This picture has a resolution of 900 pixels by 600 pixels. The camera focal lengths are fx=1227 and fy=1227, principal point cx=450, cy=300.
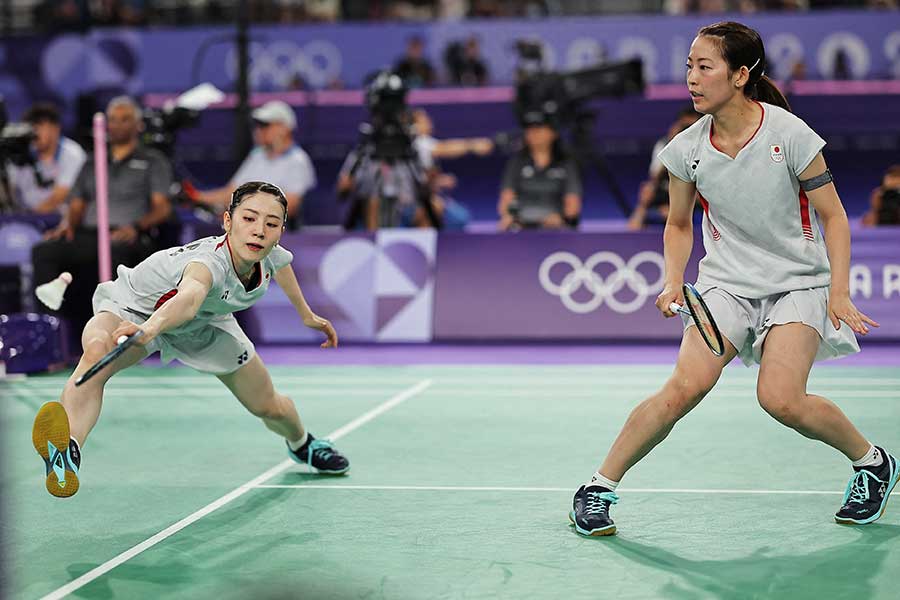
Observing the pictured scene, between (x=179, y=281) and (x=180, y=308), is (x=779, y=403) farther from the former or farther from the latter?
(x=179, y=281)

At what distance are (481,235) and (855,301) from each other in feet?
10.2

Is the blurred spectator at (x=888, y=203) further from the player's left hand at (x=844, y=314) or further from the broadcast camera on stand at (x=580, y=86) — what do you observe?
the player's left hand at (x=844, y=314)

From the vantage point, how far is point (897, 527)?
468 centimetres

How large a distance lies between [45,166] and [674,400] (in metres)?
9.21

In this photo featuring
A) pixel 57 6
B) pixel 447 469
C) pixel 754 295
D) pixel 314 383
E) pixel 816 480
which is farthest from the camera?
pixel 57 6

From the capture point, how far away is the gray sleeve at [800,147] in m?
4.41

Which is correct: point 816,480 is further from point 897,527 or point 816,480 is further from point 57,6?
point 57,6

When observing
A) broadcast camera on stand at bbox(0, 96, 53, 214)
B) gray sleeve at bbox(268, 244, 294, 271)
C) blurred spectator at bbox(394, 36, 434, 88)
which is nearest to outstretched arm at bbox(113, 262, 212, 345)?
gray sleeve at bbox(268, 244, 294, 271)

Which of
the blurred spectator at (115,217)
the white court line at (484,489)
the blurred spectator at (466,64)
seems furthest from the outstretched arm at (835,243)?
the blurred spectator at (466,64)

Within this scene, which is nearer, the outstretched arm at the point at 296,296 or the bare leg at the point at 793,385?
the bare leg at the point at 793,385

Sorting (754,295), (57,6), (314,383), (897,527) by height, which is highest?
(57,6)

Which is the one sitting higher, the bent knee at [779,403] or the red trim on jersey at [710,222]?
the red trim on jersey at [710,222]

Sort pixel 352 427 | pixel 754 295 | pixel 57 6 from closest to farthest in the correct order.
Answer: pixel 754 295
pixel 352 427
pixel 57 6

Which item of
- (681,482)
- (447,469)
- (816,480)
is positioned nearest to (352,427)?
(447,469)
